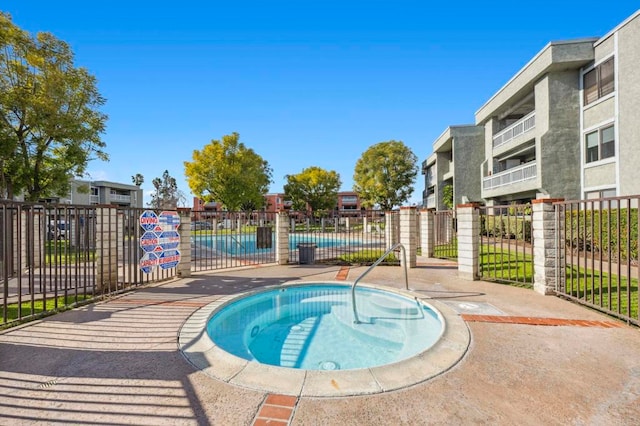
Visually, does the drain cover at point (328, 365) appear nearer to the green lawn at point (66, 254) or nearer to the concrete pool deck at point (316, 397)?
the concrete pool deck at point (316, 397)

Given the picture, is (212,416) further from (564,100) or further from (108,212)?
(564,100)

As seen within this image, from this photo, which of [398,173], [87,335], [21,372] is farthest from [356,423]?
[398,173]

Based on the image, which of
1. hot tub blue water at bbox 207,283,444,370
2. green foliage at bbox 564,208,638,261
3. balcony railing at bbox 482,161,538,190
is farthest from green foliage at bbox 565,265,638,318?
balcony railing at bbox 482,161,538,190

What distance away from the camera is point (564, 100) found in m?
16.0

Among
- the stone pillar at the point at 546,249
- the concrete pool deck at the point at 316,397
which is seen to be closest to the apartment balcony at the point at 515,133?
the stone pillar at the point at 546,249

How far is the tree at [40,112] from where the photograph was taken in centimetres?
1360

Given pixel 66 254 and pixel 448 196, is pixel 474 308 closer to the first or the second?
pixel 66 254

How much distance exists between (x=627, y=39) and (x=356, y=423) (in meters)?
19.1

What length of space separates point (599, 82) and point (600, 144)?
3.14m

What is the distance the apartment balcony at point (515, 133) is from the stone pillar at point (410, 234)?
43.4 ft

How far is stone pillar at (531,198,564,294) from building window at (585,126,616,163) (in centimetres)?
1110

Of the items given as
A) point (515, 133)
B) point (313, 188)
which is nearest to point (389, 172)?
point (313, 188)

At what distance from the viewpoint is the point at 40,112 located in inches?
542

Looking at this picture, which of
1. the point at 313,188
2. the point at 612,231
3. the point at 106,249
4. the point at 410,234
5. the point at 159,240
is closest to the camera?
the point at 106,249
